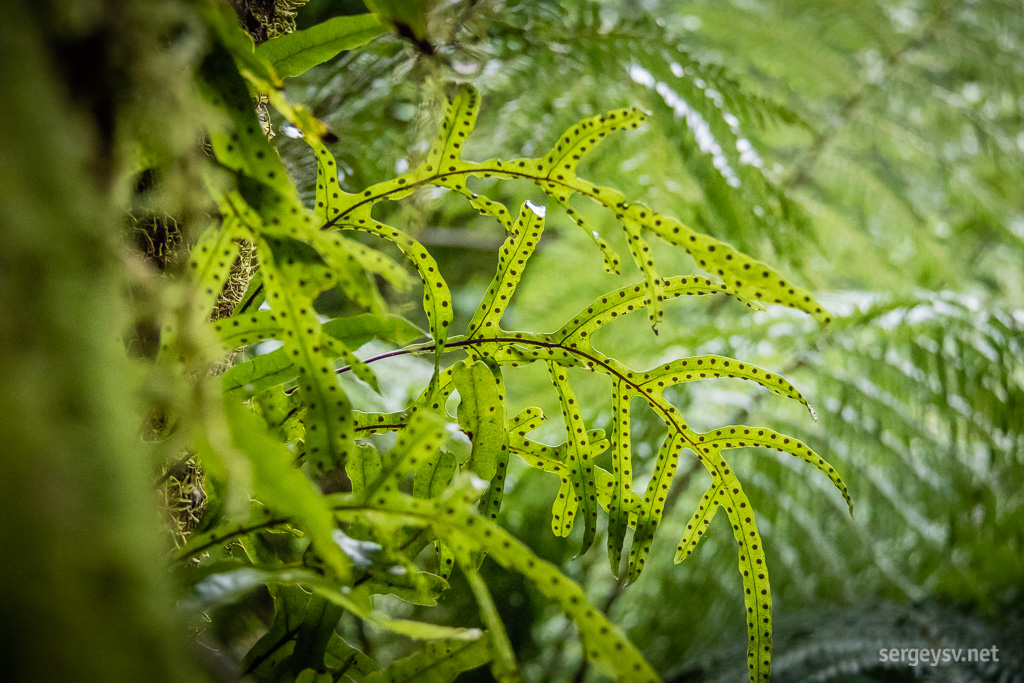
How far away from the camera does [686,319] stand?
1464 mm

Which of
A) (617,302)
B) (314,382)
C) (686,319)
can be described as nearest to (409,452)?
(314,382)

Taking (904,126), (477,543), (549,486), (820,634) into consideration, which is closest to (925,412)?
(820,634)

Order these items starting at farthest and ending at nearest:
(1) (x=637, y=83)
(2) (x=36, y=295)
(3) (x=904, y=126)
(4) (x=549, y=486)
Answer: (3) (x=904, y=126), (4) (x=549, y=486), (1) (x=637, y=83), (2) (x=36, y=295)

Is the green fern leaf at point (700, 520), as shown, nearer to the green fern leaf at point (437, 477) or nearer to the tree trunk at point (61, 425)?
the green fern leaf at point (437, 477)

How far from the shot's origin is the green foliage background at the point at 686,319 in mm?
247

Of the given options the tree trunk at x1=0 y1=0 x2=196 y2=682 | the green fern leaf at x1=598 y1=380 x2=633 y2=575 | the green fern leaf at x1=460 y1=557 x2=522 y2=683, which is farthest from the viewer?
the green fern leaf at x1=598 y1=380 x2=633 y2=575

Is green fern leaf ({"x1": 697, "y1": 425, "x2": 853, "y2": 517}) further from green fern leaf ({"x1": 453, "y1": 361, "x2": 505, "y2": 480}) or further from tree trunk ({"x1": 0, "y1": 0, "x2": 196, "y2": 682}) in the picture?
tree trunk ({"x1": 0, "y1": 0, "x2": 196, "y2": 682})

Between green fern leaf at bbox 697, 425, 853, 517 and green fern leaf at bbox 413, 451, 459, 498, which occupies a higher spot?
green fern leaf at bbox 697, 425, 853, 517

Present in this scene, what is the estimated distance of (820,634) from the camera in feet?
3.13

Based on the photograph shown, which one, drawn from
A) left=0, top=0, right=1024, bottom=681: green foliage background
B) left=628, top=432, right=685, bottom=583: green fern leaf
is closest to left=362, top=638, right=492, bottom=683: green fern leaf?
left=0, top=0, right=1024, bottom=681: green foliage background

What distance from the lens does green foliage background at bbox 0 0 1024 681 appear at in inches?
9.7

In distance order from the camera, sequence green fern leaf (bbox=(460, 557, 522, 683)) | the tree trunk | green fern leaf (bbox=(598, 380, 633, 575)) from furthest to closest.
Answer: green fern leaf (bbox=(598, 380, 633, 575)) → green fern leaf (bbox=(460, 557, 522, 683)) → the tree trunk

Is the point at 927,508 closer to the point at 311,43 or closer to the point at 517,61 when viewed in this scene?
the point at 517,61

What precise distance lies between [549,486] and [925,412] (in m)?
0.64
